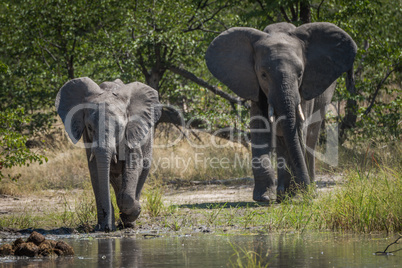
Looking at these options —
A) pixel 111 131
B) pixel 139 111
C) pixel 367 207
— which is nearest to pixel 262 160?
pixel 139 111

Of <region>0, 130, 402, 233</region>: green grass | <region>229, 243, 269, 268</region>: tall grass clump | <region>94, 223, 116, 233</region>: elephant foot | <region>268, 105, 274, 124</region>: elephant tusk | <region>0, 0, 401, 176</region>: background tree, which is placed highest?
<region>0, 0, 401, 176</region>: background tree

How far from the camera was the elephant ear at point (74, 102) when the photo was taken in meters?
9.14

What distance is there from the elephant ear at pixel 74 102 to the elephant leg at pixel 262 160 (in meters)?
2.88

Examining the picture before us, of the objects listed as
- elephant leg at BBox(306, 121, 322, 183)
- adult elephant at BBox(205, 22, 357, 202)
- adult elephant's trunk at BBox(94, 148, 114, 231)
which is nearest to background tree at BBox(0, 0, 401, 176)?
elephant leg at BBox(306, 121, 322, 183)

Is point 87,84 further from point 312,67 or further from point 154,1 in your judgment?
point 154,1

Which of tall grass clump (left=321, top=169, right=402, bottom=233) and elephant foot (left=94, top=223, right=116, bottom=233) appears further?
elephant foot (left=94, top=223, right=116, bottom=233)

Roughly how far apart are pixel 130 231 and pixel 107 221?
15.0 inches

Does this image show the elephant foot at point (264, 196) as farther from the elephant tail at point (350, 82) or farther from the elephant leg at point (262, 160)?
the elephant tail at point (350, 82)

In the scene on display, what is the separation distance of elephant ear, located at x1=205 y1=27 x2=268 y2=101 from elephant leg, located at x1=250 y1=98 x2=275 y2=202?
1.47 ft

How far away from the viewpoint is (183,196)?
13.1 m

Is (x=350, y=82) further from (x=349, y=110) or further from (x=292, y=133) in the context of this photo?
(x=292, y=133)

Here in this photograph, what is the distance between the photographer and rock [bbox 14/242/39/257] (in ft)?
22.1

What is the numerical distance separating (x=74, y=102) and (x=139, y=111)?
93 cm

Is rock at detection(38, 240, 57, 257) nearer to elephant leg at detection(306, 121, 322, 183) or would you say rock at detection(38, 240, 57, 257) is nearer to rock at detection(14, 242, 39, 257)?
rock at detection(14, 242, 39, 257)
